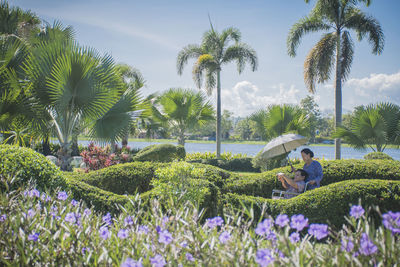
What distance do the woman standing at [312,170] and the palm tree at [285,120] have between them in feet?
20.4

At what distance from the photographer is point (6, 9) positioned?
1191 centimetres

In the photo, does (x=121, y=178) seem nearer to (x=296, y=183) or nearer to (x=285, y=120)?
(x=296, y=183)

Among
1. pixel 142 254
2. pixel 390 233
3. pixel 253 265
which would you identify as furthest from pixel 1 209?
pixel 390 233

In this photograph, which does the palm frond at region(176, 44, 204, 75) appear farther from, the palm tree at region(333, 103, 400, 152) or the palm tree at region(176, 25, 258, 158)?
the palm tree at region(333, 103, 400, 152)

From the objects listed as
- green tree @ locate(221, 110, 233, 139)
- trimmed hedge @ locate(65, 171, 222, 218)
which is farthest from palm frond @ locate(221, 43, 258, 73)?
green tree @ locate(221, 110, 233, 139)

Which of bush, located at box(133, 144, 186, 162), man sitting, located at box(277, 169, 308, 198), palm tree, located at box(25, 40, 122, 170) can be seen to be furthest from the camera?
bush, located at box(133, 144, 186, 162)

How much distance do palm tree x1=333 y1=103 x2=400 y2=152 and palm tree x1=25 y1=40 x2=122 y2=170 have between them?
9.13 m

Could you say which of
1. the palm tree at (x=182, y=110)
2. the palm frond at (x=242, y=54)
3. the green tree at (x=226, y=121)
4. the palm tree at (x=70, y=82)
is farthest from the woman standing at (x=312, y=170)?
the green tree at (x=226, y=121)

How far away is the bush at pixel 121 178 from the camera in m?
5.86

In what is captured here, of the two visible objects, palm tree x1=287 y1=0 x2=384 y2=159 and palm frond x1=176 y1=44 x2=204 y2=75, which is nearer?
palm tree x1=287 y1=0 x2=384 y2=159

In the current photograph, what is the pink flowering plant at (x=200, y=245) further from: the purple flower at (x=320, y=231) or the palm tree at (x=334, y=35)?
the palm tree at (x=334, y=35)

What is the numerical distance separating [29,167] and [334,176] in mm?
5134

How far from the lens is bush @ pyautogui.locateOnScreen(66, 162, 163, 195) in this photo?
586 cm

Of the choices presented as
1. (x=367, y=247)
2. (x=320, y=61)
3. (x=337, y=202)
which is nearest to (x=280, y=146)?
(x=337, y=202)
